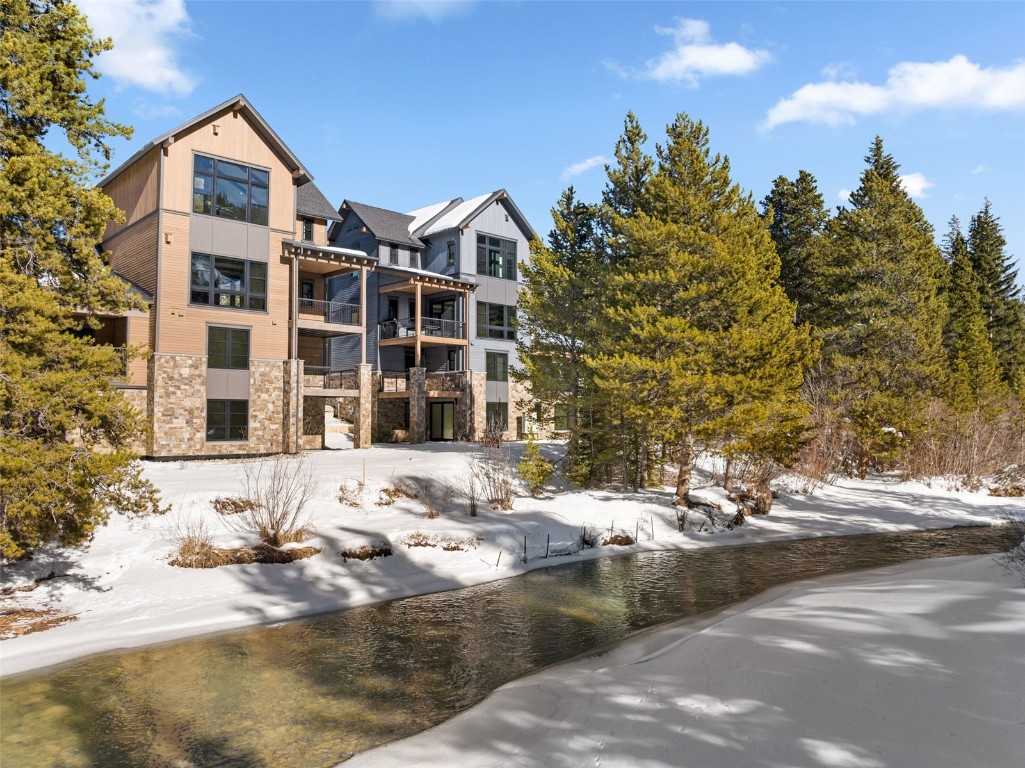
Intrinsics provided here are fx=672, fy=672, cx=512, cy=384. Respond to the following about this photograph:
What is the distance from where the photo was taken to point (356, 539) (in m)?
15.2

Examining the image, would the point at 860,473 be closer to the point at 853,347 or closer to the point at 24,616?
the point at 853,347

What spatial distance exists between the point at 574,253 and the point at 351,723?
19.1 metres

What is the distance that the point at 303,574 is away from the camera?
44.2 ft

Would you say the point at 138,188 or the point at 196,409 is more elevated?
the point at 138,188

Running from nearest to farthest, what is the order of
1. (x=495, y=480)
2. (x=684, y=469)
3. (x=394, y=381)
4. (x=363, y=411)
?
(x=495, y=480) → (x=684, y=469) → (x=363, y=411) → (x=394, y=381)

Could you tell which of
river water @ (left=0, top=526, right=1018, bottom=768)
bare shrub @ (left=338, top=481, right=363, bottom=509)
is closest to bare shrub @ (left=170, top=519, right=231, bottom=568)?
river water @ (left=0, top=526, right=1018, bottom=768)

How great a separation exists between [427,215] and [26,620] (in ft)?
109

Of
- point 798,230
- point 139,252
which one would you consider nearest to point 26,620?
point 139,252

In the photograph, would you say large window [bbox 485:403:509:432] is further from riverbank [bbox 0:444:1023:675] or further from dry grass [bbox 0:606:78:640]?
dry grass [bbox 0:606:78:640]

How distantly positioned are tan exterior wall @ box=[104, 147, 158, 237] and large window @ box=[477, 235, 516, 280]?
16.9m

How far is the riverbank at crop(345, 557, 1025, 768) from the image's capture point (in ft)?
18.2

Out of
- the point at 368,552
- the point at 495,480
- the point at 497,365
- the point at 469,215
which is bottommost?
the point at 368,552

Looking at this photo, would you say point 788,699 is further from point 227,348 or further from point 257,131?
point 257,131

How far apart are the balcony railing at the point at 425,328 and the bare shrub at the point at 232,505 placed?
739 inches
